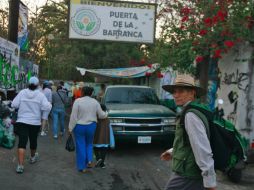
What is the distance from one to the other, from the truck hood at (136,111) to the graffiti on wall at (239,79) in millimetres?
2045

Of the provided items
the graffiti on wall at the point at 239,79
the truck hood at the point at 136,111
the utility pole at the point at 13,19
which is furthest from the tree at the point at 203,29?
the utility pole at the point at 13,19

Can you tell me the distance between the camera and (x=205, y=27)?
9297mm

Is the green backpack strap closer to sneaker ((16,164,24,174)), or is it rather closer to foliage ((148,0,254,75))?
sneaker ((16,164,24,174))

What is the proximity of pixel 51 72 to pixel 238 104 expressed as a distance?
38.4 meters

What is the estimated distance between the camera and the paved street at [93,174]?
24.6ft

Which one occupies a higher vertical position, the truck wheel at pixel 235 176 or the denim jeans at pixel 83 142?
the denim jeans at pixel 83 142

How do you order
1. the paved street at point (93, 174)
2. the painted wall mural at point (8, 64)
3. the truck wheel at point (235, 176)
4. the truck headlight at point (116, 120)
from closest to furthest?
the paved street at point (93, 174) → the truck wheel at point (235, 176) → the truck headlight at point (116, 120) → the painted wall mural at point (8, 64)

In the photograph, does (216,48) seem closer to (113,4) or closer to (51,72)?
(113,4)

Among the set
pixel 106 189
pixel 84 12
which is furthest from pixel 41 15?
pixel 106 189

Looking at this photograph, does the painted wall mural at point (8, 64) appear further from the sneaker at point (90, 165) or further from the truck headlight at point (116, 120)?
the sneaker at point (90, 165)

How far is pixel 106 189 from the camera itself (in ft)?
24.0

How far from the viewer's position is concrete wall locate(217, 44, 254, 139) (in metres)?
9.45

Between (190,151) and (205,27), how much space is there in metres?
6.02

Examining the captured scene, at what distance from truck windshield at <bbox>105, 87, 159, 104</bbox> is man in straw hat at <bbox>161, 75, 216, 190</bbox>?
27.6 ft
